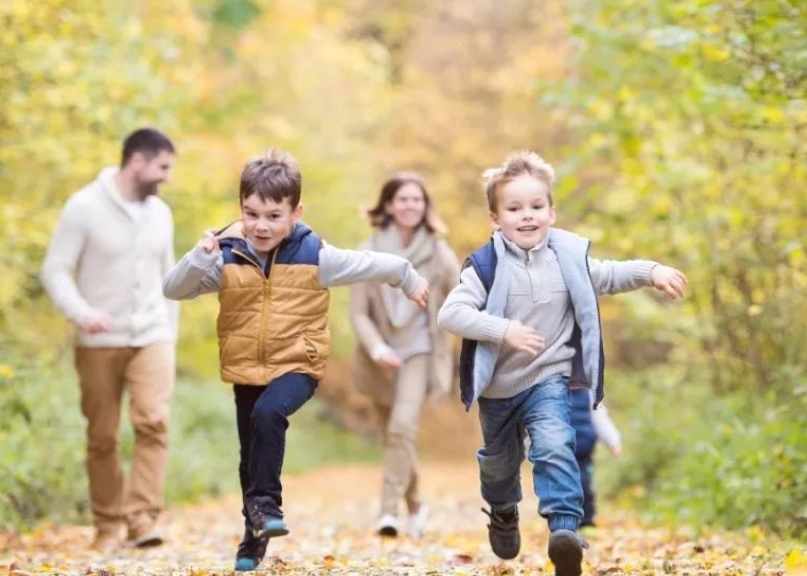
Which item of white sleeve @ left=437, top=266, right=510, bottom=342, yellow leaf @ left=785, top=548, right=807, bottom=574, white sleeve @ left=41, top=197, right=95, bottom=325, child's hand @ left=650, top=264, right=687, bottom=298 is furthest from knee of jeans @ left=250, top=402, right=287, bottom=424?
white sleeve @ left=41, top=197, right=95, bottom=325

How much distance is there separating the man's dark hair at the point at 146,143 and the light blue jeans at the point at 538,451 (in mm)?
3449

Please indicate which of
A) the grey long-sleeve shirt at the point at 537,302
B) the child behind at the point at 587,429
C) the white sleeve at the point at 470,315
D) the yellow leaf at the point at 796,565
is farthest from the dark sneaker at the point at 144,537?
the yellow leaf at the point at 796,565

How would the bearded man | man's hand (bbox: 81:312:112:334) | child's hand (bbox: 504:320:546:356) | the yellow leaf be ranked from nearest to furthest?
the yellow leaf < child's hand (bbox: 504:320:546:356) < man's hand (bbox: 81:312:112:334) < the bearded man

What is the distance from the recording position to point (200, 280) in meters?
6.51

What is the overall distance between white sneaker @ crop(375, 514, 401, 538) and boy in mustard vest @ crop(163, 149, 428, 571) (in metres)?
2.77

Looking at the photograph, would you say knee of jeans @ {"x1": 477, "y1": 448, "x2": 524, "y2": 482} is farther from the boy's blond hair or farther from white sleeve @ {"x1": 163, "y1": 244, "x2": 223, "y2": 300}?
white sleeve @ {"x1": 163, "y1": 244, "x2": 223, "y2": 300}

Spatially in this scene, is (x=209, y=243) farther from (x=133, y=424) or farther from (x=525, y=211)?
(x=133, y=424)

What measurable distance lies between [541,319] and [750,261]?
21.1 ft

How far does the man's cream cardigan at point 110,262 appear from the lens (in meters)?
8.62

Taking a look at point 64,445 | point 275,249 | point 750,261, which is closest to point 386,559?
point 275,249

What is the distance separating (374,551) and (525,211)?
284 centimetres

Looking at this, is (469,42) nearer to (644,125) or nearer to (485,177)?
(644,125)

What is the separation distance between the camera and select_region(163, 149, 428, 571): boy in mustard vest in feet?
21.0

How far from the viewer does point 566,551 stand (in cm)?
555
